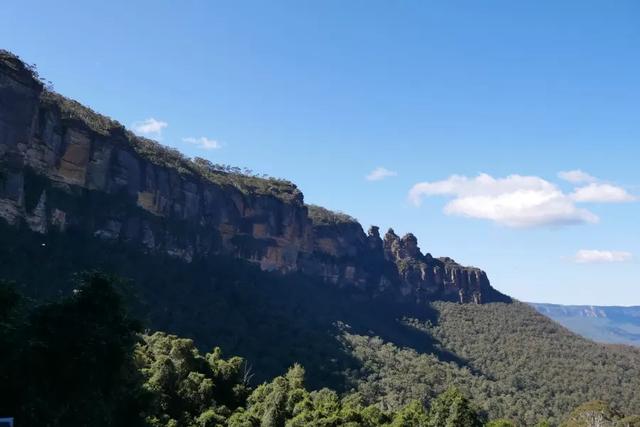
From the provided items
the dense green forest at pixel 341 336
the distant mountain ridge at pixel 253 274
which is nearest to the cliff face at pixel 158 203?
the distant mountain ridge at pixel 253 274

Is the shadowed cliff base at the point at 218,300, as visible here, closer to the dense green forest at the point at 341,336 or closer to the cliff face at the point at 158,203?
the dense green forest at the point at 341,336

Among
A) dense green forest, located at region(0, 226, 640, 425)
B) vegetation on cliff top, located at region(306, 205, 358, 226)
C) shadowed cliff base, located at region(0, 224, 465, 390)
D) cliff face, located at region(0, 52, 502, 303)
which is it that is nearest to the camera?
shadowed cliff base, located at region(0, 224, 465, 390)

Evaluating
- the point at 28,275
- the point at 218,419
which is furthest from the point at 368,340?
the point at 218,419

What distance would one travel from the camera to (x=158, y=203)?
86.4 metres

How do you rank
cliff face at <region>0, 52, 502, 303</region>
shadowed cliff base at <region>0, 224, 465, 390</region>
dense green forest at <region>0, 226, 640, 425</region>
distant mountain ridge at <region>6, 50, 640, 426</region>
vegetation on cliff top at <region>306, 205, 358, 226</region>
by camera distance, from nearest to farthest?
shadowed cliff base at <region>0, 224, 465, 390</region>
cliff face at <region>0, 52, 502, 303</region>
dense green forest at <region>0, 226, 640, 425</region>
distant mountain ridge at <region>6, 50, 640, 426</region>
vegetation on cliff top at <region>306, 205, 358, 226</region>

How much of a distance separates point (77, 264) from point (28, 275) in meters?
9.52

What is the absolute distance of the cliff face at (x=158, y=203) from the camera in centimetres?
6034

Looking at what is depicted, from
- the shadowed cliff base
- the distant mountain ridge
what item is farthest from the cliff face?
the shadowed cliff base

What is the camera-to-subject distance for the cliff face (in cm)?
6034

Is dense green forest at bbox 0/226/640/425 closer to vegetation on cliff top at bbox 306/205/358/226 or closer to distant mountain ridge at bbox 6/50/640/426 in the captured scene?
distant mountain ridge at bbox 6/50/640/426

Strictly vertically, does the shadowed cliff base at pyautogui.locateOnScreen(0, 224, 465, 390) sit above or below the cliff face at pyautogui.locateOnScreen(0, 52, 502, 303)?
below

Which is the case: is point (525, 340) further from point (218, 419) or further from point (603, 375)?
point (218, 419)

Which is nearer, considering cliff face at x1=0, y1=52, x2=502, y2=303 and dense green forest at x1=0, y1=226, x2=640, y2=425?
cliff face at x1=0, y1=52, x2=502, y2=303

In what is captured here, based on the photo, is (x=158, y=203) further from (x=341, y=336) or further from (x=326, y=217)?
(x=326, y=217)
